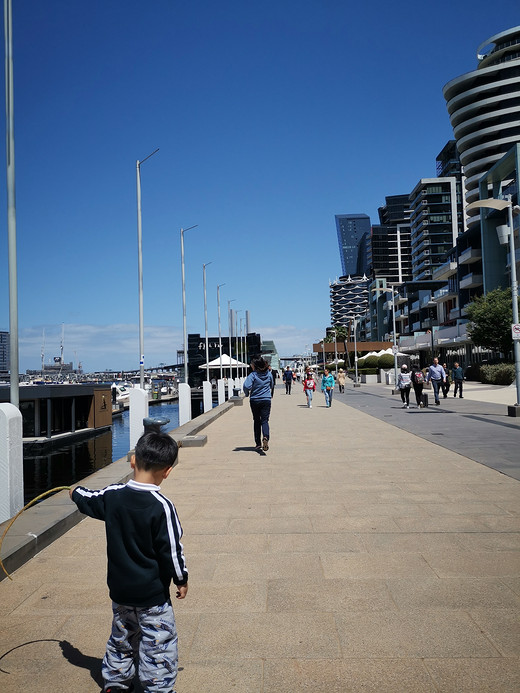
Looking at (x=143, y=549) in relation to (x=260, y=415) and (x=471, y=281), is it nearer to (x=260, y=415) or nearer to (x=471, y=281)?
(x=260, y=415)

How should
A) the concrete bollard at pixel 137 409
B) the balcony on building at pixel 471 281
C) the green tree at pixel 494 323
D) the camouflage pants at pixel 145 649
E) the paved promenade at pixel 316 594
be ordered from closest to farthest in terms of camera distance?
the camouflage pants at pixel 145 649
the paved promenade at pixel 316 594
the concrete bollard at pixel 137 409
the green tree at pixel 494 323
the balcony on building at pixel 471 281

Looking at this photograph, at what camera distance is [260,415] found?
38.9ft

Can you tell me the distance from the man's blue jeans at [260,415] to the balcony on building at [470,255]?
52148 millimetres

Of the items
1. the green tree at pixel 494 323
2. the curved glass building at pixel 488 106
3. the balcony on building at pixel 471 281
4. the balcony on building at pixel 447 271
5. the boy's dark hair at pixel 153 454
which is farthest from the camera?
the curved glass building at pixel 488 106

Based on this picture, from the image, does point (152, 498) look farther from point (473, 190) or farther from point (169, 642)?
point (473, 190)

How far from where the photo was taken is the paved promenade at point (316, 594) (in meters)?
3.21

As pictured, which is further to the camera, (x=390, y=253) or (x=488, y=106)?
(x=390, y=253)

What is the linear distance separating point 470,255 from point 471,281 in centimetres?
250

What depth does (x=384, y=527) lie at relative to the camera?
610 cm

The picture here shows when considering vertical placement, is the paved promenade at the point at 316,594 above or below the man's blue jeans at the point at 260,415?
below

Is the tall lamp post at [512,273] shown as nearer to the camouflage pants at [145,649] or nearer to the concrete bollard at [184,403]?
the concrete bollard at [184,403]

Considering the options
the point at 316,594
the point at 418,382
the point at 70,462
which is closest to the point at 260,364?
the point at 316,594

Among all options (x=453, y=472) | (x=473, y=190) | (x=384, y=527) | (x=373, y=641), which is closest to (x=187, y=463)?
(x=453, y=472)

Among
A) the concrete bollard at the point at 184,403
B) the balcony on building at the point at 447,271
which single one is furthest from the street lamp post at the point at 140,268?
the balcony on building at the point at 447,271
